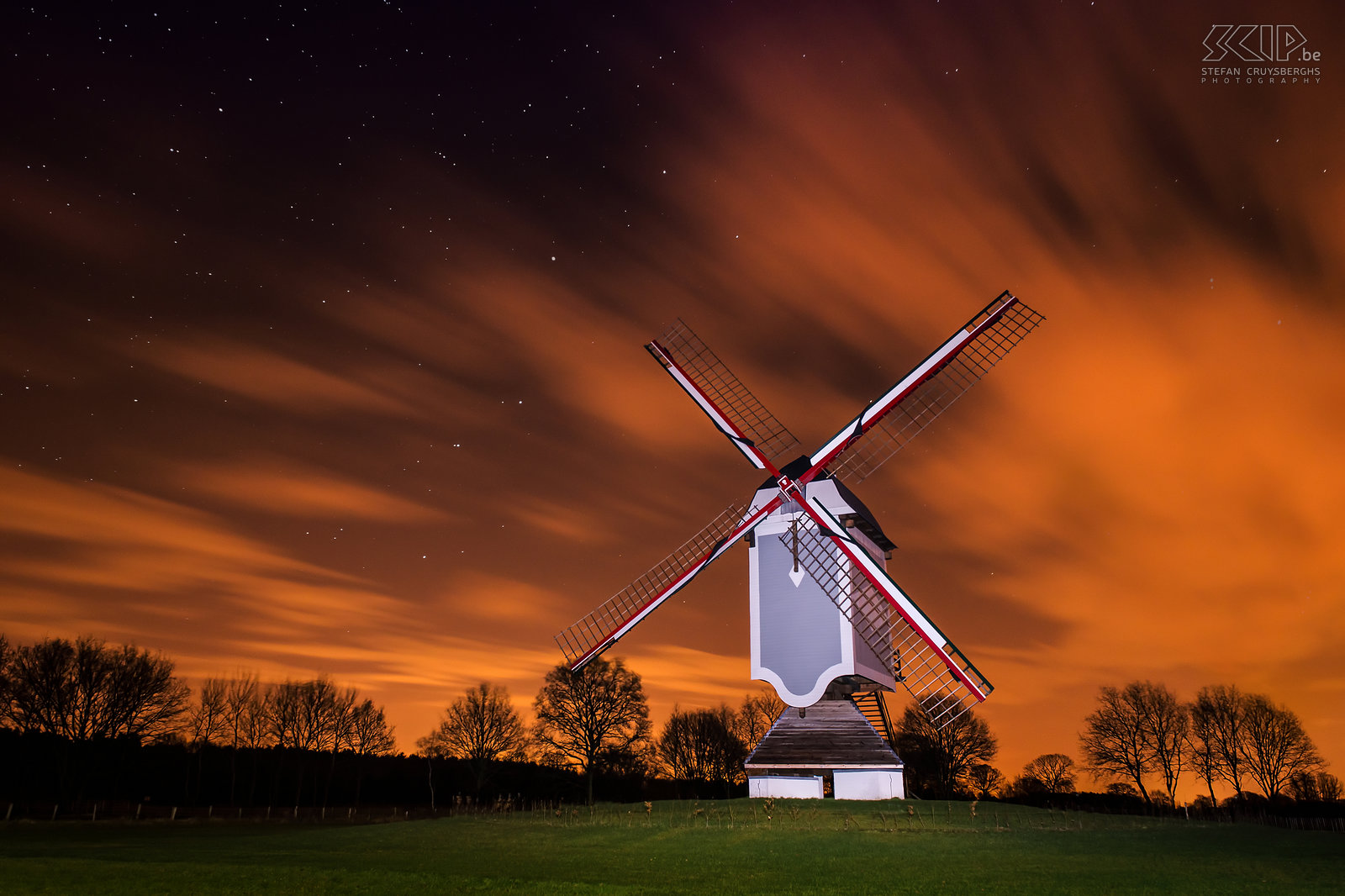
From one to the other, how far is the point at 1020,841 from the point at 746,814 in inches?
367

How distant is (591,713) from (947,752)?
93.2ft

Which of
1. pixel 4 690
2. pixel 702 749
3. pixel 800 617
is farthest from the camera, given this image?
pixel 702 749

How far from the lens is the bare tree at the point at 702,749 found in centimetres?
7681

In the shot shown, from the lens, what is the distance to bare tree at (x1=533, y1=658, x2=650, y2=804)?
6000 centimetres

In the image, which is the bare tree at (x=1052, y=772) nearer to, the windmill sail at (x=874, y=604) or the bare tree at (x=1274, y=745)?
the bare tree at (x=1274, y=745)

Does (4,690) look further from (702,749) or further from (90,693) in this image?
(702,749)

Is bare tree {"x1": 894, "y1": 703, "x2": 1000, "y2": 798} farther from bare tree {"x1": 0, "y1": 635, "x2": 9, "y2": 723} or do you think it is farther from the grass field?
bare tree {"x1": 0, "y1": 635, "x2": 9, "y2": 723}

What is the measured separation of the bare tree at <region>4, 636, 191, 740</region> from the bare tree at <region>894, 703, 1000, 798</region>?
54207mm

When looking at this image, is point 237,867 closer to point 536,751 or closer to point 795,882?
point 795,882

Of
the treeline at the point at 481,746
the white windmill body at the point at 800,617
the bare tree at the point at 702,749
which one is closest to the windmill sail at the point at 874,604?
the white windmill body at the point at 800,617

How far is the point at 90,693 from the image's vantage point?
5644cm

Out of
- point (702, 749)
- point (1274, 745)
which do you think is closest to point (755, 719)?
point (702, 749)

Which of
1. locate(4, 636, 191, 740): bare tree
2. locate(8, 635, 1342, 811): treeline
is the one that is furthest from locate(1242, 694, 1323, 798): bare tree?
locate(4, 636, 191, 740): bare tree

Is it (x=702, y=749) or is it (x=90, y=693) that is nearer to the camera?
(x=90, y=693)
